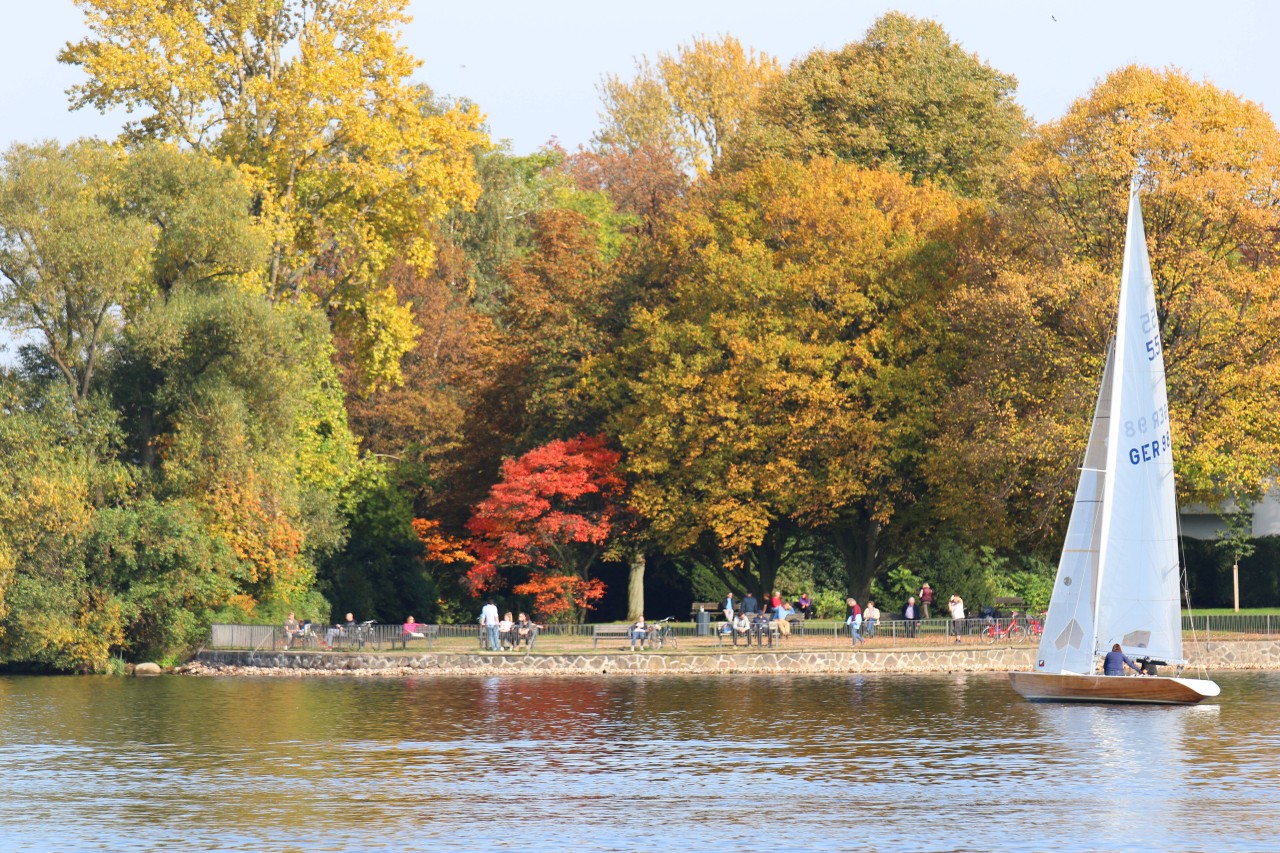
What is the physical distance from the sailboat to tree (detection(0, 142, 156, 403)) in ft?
92.6

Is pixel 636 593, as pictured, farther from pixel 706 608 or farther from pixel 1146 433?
pixel 1146 433

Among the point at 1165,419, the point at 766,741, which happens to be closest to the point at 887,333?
the point at 1165,419

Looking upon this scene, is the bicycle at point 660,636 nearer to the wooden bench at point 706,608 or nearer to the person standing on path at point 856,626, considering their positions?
the wooden bench at point 706,608

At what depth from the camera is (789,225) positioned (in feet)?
194

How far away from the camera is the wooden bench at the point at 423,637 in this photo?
54125mm

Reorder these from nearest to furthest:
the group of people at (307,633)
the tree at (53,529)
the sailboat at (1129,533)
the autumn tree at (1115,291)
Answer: the sailboat at (1129,533), the tree at (53,529), the autumn tree at (1115,291), the group of people at (307,633)

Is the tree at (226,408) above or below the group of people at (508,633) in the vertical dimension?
above

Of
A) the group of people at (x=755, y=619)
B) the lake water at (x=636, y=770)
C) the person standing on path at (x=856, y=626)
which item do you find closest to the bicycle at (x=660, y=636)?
the group of people at (x=755, y=619)

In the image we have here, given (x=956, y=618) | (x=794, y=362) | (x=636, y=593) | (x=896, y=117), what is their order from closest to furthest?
(x=956, y=618)
(x=794, y=362)
(x=896, y=117)
(x=636, y=593)

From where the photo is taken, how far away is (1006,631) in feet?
177

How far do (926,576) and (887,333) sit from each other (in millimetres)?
12375

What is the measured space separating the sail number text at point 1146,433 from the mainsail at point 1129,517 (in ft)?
0.07

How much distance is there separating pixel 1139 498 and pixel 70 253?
30.4 meters

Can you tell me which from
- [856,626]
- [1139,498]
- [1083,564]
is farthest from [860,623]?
[1139,498]
